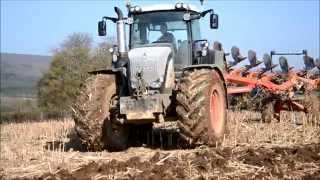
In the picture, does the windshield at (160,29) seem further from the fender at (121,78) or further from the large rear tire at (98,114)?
the large rear tire at (98,114)

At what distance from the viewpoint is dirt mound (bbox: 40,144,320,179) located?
6434mm

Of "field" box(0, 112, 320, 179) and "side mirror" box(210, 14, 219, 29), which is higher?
"side mirror" box(210, 14, 219, 29)

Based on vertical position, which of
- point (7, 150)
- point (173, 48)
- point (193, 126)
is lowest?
point (7, 150)

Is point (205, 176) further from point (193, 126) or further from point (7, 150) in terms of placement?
point (7, 150)

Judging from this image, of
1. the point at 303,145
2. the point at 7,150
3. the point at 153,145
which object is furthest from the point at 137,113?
the point at 7,150

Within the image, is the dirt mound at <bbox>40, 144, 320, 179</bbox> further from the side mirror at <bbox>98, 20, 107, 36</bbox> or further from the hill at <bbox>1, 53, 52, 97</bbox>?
the hill at <bbox>1, 53, 52, 97</bbox>

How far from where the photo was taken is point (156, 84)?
8.95 meters

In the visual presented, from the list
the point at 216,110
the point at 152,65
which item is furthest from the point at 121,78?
the point at 216,110

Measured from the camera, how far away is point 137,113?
28.3ft

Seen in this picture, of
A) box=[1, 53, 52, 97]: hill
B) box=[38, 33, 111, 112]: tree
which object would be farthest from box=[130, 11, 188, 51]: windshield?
box=[1, 53, 52, 97]: hill

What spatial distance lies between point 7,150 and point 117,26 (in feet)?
10.6

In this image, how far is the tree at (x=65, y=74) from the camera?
2609 centimetres

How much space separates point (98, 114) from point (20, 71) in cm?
6658

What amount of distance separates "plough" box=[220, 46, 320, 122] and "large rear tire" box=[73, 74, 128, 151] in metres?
4.25
